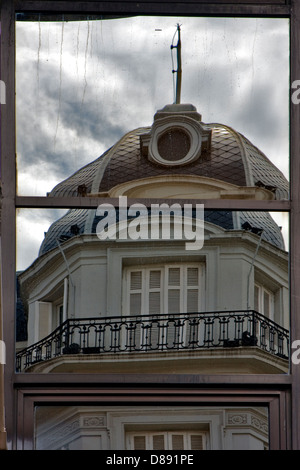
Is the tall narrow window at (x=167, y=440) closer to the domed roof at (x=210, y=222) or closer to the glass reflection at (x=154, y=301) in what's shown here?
the glass reflection at (x=154, y=301)

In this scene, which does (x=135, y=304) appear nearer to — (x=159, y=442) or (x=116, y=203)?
(x=116, y=203)

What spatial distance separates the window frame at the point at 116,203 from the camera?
22.0 feet

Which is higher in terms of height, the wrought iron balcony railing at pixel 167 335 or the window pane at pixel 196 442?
the wrought iron balcony railing at pixel 167 335

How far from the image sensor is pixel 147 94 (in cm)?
741

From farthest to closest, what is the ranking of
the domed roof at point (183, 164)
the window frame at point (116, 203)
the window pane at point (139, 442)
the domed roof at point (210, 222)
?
the domed roof at point (183, 164)
the domed roof at point (210, 222)
the window frame at point (116, 203)
the window pane at point (139, 442)

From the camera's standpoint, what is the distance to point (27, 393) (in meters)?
6.71

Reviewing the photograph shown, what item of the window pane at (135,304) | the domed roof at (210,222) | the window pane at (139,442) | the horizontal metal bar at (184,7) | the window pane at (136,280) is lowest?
the window pane at (139,442)

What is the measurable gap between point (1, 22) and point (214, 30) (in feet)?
4.63

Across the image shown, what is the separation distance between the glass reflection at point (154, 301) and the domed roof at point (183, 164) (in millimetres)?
301

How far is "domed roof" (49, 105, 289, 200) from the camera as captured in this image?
7223mm

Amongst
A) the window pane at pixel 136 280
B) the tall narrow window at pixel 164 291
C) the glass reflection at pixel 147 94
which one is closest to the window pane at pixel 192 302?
the tall narrow window at pixel 164 291

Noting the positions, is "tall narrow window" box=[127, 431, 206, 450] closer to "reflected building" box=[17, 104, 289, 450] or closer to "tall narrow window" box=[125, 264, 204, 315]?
"reflected building" box=[17, 104, 289, 450]

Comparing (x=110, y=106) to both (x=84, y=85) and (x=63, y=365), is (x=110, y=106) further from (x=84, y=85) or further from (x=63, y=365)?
(x=63, y=365)

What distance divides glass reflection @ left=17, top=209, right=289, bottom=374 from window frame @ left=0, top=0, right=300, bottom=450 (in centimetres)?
7
